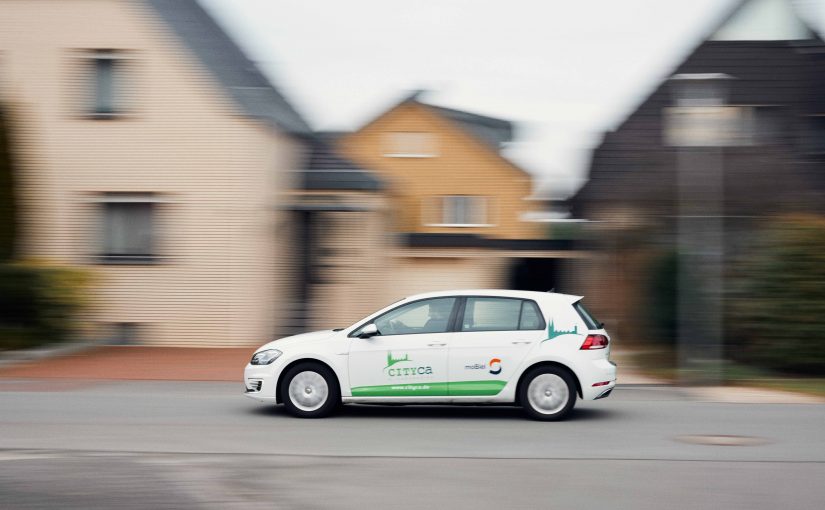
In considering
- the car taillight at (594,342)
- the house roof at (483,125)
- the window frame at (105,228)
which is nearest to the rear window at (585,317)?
the car taillight at (594,342)

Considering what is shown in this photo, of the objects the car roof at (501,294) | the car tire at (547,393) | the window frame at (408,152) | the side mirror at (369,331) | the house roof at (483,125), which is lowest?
the car tire at (547,393)

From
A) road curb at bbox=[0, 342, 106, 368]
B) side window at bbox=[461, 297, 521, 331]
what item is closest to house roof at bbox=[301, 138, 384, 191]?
road curb at bbox=[0, 342, 106, 368]

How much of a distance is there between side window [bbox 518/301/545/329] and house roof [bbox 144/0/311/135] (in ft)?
37.5

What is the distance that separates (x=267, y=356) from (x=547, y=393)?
3.01m

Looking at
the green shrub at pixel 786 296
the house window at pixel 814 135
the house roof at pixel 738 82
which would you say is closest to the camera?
the green shrub at pixel 786 296

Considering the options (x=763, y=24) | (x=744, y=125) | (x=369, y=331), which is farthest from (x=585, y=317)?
(x=763, y=24)

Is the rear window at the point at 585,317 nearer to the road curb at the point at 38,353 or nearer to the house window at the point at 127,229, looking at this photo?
the road curb at the point at 38,353

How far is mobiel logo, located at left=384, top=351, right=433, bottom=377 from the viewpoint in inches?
444

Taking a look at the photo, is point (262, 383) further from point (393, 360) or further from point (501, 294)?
point (501, 294)

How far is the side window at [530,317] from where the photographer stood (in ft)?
37.6

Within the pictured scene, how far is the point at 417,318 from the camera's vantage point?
1152 centimetres

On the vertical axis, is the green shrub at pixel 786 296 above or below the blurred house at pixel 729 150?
below

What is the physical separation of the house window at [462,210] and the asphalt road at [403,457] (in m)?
28.4

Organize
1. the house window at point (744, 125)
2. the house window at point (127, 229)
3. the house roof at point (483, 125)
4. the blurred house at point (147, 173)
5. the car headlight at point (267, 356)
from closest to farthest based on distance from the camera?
1. the car headlight at point (267, 356)
2. the blurred house at point (147, 173)
3. the house window at point (127, 229)
4. the house window at point (744, 125)
5. the house roof at point (483, 125)
